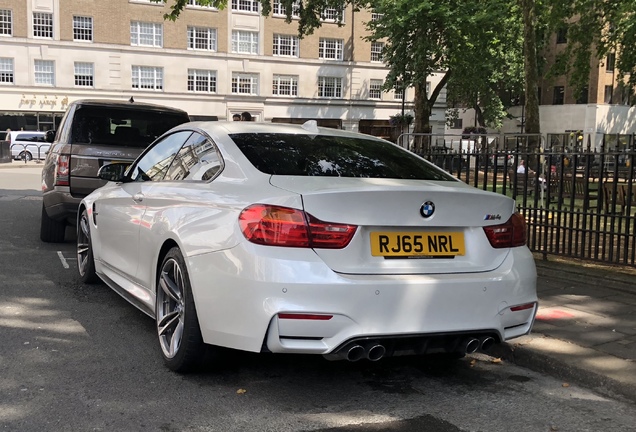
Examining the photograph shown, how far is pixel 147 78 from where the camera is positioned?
43.3 m

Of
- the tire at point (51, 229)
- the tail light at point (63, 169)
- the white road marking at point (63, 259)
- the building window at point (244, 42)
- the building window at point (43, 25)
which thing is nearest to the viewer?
the white road marking at point (63, 259)

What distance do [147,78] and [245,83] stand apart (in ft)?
23.6

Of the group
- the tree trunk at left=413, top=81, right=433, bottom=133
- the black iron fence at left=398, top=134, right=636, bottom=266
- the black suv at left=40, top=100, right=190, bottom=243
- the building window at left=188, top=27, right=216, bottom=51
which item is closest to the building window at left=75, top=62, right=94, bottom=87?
the building window at left=188, top=27, right=216, bottom=51

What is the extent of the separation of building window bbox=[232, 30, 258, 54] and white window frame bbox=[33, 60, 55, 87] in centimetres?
1276

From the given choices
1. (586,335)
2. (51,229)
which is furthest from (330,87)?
(586,335)

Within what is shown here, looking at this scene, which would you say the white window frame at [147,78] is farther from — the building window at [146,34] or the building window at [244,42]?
the building window at [244,42]

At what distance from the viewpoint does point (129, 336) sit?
4.80m

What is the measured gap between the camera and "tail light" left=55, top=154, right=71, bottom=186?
772cm

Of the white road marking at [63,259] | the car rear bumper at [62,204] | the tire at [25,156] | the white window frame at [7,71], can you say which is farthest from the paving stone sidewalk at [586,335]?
the white window frame at [7,71]

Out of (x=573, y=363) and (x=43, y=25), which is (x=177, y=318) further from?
(x=43, y=25)

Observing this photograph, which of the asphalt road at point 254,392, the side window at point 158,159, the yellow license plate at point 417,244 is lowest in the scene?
the asphalt road at point 254,392

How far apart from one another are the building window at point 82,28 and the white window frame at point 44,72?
8.23ft

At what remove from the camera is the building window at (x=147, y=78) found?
43.0m

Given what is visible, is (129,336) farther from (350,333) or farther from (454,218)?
(454,218)
